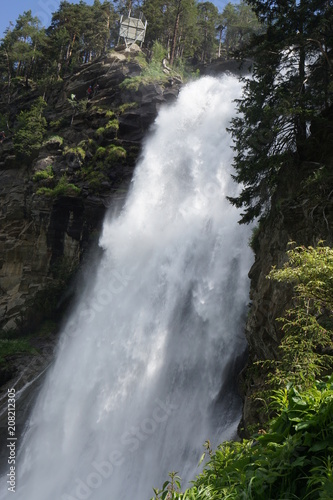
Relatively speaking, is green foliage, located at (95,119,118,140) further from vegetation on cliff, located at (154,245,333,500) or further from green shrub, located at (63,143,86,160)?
vegetation on cliff, located at (154,245,333,500)

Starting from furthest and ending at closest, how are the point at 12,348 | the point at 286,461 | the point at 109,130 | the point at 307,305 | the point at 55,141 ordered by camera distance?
the point at 55,141
the point at 109,130
the point at 12,348
the point at 307,305
the point at 286,461

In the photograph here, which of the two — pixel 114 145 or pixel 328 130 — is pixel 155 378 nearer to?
pixel 328 130

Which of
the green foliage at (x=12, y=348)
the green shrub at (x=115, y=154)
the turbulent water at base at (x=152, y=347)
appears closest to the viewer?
the turbulent water at base at (x=152, y=347)

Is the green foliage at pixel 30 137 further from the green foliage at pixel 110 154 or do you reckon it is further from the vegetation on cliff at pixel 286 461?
the vegetation on cliff at pixel 286 461

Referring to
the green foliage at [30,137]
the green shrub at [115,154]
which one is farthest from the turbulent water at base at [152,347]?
the green foliage at [30,137]

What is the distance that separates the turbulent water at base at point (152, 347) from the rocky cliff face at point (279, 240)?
3.01 m

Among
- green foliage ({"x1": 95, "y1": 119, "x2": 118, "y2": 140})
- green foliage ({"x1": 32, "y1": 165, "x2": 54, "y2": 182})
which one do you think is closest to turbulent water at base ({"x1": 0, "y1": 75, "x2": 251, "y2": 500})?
green foliage ({"x1": 95, "y1": 119, "x2": 118, "y2": 140})

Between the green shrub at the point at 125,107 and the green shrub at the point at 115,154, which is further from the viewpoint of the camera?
the green shrub at the point at 125,107

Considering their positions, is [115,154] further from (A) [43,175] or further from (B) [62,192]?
(A) [43,175]

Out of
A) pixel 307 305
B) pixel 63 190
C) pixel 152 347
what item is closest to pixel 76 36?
pixel 63 190

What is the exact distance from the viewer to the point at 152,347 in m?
14.2

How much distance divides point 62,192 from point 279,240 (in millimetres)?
16232

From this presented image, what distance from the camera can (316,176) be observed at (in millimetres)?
7484

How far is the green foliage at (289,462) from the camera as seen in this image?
7.36ft
